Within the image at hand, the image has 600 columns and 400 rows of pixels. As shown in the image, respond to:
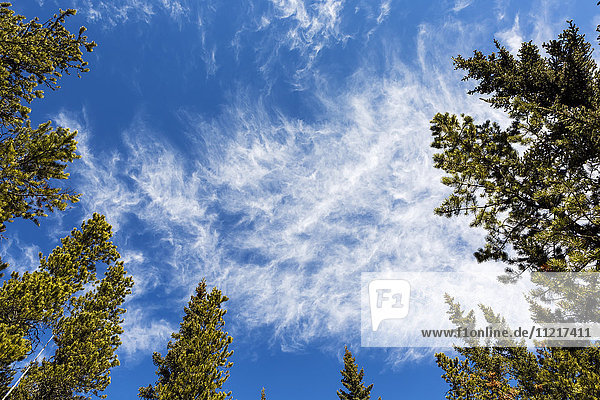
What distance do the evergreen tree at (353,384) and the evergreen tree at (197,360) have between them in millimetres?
11861

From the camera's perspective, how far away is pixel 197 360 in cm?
1605

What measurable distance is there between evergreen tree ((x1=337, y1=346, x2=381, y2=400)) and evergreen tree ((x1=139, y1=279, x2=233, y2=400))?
11.9 meters

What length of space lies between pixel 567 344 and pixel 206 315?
18385mm

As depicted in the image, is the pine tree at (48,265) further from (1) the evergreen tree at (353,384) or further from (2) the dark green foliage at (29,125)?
(1) the evergreen tree at (353,384)

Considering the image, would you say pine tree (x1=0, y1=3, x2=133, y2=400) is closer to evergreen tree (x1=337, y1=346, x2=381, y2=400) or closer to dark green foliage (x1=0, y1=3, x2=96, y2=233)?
dark green foliage (x1=0, y1=3, x2=96, y2=233)

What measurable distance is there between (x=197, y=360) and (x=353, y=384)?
1410 cm

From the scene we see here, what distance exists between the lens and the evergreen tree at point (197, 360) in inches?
584

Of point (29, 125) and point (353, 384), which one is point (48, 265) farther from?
point (353, 384)

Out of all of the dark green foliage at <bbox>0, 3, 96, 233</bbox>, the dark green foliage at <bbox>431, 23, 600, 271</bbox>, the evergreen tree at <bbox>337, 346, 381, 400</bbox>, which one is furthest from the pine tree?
the evergreen tree at <bbox>337, 346, 381, 400</bbox>

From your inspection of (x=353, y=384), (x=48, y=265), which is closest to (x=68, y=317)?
(x=48, y=265)

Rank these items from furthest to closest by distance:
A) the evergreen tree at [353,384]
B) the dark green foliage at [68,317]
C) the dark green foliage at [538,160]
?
1. the evergreen tree at [353,384]
2. the dark green foliage at [68,317]
3. the dark green foliage at [538,160]

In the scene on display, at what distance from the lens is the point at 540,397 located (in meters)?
10.9

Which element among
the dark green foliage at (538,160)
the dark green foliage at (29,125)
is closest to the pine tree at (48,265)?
the dark green foliage at (29,125)

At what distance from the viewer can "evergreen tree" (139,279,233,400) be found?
1484 centimetres
